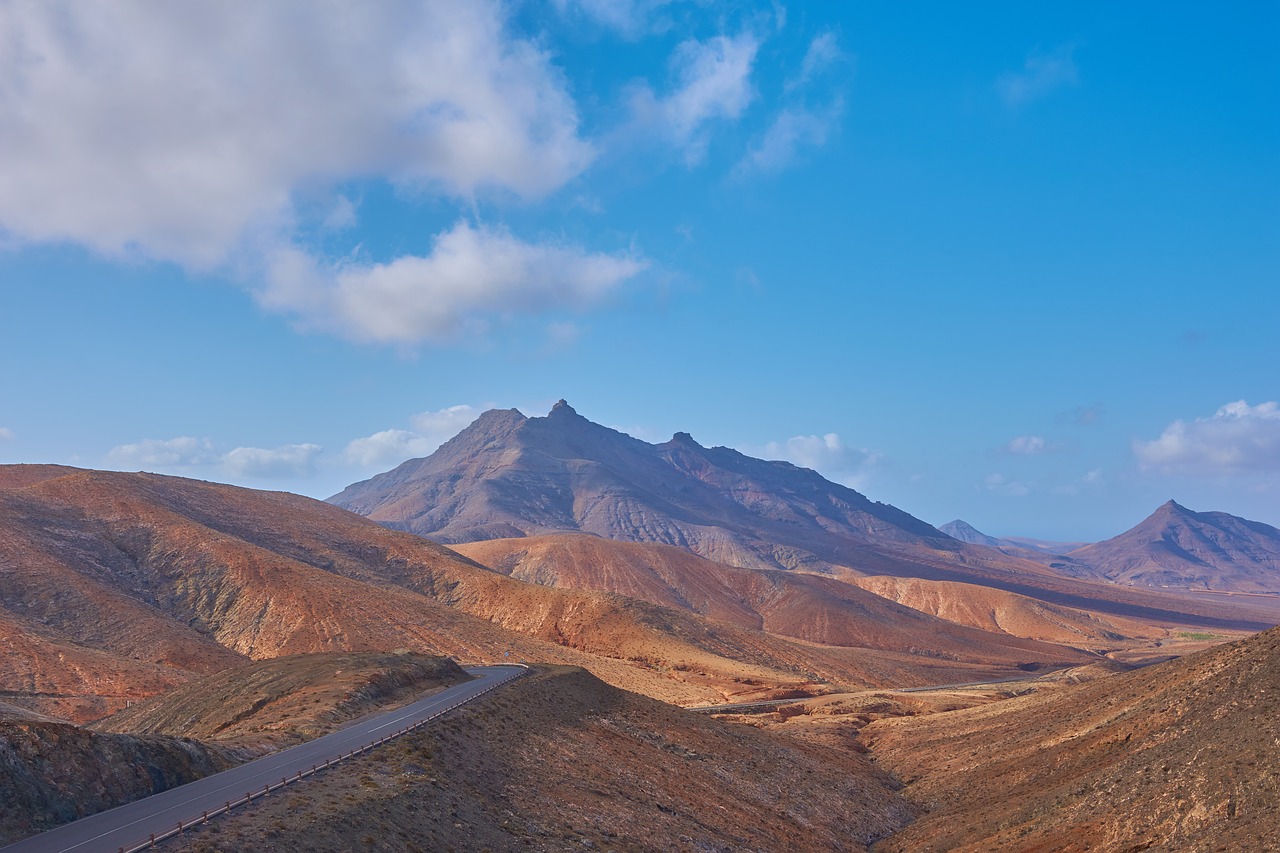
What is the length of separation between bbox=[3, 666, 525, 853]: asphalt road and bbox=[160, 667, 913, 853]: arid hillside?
157cm

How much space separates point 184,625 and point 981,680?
354 feet

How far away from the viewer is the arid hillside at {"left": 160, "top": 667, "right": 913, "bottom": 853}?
989 inches

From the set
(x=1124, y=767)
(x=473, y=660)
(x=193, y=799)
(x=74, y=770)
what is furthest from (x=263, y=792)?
(x=473, y=660)

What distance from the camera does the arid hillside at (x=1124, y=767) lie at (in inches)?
1075

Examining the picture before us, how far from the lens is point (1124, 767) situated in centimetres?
3550

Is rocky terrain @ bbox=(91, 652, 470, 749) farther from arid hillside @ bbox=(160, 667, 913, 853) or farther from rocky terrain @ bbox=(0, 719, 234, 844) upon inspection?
arid hillside @ bbox=(160, 667, 913, 853)

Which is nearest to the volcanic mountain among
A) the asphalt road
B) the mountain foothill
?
the mountain foothill

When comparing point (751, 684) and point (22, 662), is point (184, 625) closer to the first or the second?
point (22, 662)

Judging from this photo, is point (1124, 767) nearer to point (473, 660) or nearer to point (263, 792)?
point (263, 792)

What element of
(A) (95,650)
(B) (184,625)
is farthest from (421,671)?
(B) (184,625)

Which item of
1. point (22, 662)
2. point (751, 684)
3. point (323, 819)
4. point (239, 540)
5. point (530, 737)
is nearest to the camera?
point (323, 819)

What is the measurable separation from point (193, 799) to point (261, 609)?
81.6 meters

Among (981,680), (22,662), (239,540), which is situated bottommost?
(981,680)

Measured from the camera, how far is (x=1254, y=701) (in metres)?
34.3
